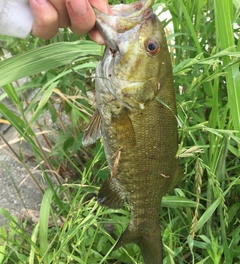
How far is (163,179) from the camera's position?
4.40ft

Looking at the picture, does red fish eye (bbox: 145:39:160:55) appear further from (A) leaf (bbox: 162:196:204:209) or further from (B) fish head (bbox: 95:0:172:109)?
(A) leaf (bbox: 162:196:204:209)

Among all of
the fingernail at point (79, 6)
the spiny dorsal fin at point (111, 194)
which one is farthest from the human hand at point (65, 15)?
the spiny dorsal fin at point (111, 194)

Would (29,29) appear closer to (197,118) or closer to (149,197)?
(149,197)

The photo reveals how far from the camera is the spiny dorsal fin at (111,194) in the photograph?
141 centimetres

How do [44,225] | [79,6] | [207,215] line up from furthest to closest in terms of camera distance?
[44,225] < [207,215] < [79,6]

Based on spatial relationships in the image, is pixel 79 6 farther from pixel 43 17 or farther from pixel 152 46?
pixel 152 46

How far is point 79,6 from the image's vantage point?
1.11 metres

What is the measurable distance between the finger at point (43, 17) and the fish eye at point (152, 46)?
268 millimetres

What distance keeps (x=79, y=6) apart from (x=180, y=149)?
0.50m

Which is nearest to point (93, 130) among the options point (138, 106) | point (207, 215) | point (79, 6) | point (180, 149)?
point (138, 106)

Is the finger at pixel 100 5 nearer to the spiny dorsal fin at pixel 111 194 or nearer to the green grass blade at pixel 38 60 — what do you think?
the green grass blade at pixel 38 60

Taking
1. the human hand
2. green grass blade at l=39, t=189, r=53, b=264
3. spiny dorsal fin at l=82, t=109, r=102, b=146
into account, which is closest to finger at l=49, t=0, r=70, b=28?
the human hand

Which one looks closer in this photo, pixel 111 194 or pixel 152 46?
pixel 152 46

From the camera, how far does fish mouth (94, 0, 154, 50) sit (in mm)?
1157
